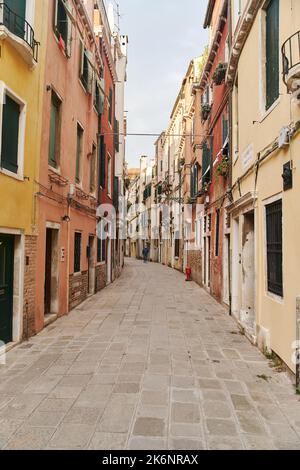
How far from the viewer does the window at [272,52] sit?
19.6ft

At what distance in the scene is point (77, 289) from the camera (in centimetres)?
1072

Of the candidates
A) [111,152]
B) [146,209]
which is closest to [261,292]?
[111,152]

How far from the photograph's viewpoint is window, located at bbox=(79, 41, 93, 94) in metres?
10.5

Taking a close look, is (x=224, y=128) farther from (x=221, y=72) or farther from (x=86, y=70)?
(x=86, y=70)

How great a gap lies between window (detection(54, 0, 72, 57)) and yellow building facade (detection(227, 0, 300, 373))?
3777 millimetres

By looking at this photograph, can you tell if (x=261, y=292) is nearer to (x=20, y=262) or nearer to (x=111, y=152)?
(x=20, y=262)

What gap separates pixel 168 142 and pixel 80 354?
27.4 metres

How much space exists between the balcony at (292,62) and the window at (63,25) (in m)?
5.26

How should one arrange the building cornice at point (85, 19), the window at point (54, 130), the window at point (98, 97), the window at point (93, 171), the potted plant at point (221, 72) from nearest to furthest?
the window at point (54, 130) < the building cornice at point (85, 19) < the potted plant at point (221, 72) < the window at point (98, 97) < the window at point (93, 171)

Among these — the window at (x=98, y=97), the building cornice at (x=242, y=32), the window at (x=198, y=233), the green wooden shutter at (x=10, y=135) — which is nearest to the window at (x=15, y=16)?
the green wooden shutter at (x=10, y=135)

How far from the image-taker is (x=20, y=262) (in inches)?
260

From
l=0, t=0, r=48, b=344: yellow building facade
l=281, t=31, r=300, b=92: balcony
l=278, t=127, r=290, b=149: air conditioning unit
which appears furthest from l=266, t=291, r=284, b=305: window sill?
l=0, t=0, r=48, b=344: yellow building facade

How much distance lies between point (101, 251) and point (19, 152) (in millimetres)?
8582

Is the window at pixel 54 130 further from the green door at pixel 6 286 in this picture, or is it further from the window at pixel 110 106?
the window at pixel 110 106
